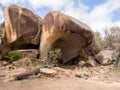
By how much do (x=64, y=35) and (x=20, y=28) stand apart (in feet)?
9.37

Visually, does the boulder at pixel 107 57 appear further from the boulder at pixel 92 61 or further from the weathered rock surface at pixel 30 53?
the weathered rock surface at pixel 30 53

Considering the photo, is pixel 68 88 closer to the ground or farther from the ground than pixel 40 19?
closer to the ground

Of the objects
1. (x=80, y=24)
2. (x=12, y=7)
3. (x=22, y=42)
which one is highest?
(x=12, y=7)

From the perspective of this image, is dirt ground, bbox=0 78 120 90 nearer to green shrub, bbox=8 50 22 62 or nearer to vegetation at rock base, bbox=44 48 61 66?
vegetation at rock base, bbox=44 48 61 66

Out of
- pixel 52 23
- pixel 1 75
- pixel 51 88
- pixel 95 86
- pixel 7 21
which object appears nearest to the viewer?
pixel 51 88

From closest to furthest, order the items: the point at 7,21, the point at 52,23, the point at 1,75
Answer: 1. the point at 1,75
2. the point at 52,23
3. the point at 7,21

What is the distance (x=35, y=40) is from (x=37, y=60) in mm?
1749

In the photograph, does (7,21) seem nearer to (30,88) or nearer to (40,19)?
(40,19)

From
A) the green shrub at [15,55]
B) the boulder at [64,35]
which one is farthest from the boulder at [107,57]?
the green shrub at [15,55]

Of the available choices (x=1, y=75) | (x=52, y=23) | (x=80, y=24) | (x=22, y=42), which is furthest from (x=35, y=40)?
(x=1, y=75)

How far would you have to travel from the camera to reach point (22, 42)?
1738 centimetres

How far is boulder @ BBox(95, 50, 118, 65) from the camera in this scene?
61.4 feet

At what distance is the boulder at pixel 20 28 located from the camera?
657 inches

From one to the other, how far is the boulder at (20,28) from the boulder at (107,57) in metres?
4.91
